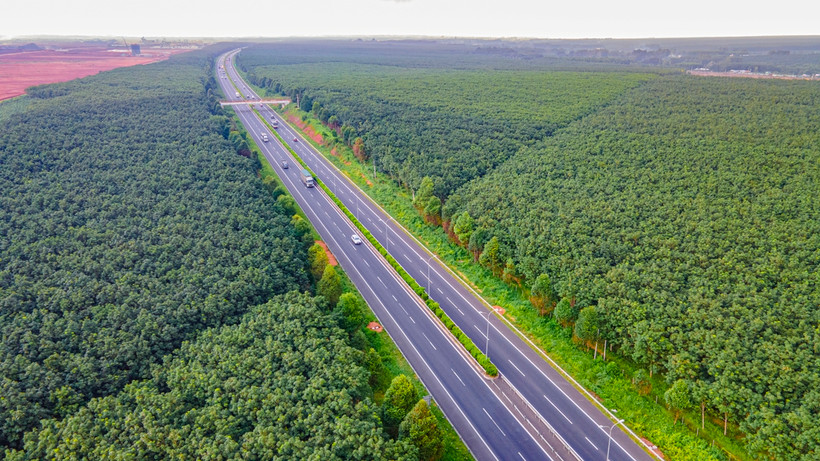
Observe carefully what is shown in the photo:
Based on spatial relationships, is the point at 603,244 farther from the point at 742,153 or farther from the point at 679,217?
the point at 742,153

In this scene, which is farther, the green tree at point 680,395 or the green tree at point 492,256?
the green tree at point 492,256

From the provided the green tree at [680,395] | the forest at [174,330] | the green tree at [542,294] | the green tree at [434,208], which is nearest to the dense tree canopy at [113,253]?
the forest at [174,330]

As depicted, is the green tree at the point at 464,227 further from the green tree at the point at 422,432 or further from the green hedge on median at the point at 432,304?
the green tree at the point at 422,432

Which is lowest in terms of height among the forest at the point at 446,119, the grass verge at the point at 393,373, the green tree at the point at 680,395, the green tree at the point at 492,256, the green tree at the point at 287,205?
the grass verge at the point at 393,373

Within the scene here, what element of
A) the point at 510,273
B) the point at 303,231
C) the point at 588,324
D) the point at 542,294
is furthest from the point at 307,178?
the point at 588,324

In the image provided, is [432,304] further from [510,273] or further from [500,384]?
[500,384]

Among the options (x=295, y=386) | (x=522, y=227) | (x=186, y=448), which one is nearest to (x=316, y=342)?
(x=295, y=386)
